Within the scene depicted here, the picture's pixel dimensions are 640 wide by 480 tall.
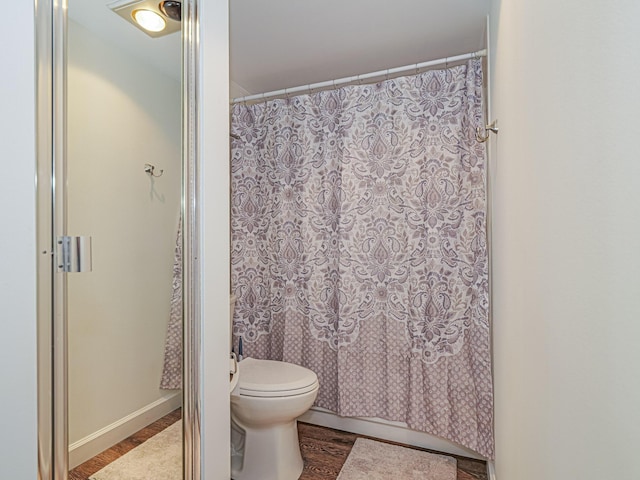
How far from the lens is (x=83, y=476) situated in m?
0.84

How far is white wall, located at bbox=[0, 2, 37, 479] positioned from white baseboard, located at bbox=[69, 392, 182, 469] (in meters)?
0.11

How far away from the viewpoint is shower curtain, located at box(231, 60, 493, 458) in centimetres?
203

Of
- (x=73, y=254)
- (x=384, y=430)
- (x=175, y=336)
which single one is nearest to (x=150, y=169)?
(x=73, y=254)

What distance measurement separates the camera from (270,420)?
1850mm

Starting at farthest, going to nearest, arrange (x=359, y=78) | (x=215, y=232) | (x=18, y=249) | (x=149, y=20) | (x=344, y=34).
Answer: (x=359, y=78), (x=344, y=34), (x=215, y=232), (x=149, y=20), (x=18, y=249)

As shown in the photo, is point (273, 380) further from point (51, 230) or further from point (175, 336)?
point (51, 230)

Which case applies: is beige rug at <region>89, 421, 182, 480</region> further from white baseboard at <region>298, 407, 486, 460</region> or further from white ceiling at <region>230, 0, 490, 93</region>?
white ceiling at <region>230, 0, 490, 93</region>

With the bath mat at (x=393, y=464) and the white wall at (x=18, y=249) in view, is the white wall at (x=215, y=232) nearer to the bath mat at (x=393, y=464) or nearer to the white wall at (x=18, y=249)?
the white wall at (x=18, y=249)

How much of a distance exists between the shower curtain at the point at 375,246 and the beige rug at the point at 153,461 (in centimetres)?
133

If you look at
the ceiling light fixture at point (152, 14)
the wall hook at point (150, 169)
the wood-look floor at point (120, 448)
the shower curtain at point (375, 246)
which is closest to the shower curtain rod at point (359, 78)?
the shower curtain at point (375, 246)

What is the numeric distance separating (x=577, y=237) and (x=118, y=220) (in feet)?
3.24

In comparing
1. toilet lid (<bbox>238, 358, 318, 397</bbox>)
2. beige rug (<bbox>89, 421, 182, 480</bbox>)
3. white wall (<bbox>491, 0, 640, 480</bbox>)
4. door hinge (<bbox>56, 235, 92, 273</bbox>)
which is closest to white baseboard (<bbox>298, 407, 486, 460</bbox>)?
toilet lid (<bbox>238, 358, 318, 397</bbox>)

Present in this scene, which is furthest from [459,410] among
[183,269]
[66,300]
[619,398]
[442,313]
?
[66,300]

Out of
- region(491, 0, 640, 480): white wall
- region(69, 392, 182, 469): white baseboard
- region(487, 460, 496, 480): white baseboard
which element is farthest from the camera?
region(487, 460, 496, 480): white baseboard
